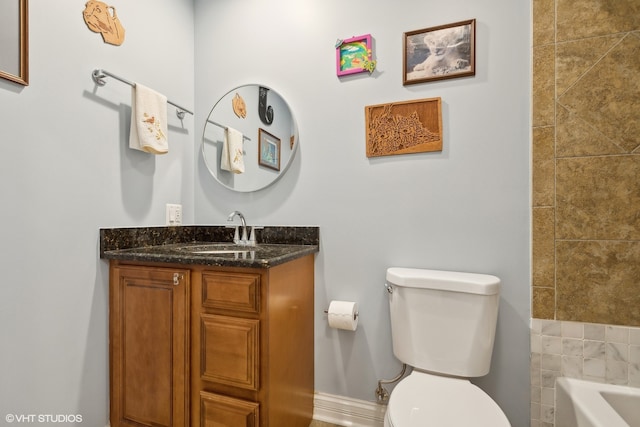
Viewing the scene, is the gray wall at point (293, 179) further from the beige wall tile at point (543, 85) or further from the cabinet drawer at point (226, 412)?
the cabinet drawer at point (226, 412)

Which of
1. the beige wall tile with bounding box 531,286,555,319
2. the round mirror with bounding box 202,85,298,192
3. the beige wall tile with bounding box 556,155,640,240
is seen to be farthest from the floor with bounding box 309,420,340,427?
the beige wall tile with bounding box 556,155,640,240

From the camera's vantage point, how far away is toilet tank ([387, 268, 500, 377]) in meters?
→ 1.23

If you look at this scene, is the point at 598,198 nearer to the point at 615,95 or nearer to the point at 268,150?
the point at 615,95

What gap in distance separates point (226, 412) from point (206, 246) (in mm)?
817

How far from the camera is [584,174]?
123cm

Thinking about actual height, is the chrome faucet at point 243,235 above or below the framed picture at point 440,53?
below

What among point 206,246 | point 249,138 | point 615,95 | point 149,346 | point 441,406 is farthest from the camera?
point 249,138

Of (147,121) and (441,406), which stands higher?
(147,121)

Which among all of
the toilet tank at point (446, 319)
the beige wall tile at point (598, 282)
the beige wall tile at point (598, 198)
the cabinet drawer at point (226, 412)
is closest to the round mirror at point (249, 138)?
the toilet tank at point (446, 319)

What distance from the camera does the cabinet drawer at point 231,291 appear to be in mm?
1170

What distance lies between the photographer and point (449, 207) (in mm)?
1440

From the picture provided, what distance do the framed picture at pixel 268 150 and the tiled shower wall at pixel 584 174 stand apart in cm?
123

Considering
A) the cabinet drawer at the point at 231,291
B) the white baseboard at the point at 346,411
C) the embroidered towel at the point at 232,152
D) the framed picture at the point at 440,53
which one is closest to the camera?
the cabinet drawer at the point at 231,291

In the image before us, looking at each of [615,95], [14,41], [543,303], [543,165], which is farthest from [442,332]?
[14,41]
